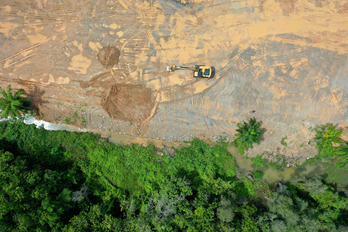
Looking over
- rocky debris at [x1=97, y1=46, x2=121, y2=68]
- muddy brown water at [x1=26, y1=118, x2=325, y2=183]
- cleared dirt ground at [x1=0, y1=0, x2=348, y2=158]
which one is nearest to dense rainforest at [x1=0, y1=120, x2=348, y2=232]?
muddy brown water at [x1=26, y1=118, x2=325, y2=183]

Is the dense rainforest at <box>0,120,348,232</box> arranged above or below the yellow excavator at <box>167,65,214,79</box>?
below

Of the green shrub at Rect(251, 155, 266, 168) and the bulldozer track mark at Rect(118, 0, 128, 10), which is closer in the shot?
the green shrub at Rect(251, 155, 266, 168)

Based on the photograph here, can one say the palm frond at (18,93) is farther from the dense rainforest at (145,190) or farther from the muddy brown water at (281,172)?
the muddy brown water at (281,172)

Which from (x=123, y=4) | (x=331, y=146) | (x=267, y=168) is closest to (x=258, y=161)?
(x=267, y=168)

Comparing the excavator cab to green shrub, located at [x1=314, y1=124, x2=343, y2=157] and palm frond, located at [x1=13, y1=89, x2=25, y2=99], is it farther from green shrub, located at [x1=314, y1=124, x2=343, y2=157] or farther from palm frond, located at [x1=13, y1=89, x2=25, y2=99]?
palm frond, located at [x1=13, y1=89, x2=25, y2=99]

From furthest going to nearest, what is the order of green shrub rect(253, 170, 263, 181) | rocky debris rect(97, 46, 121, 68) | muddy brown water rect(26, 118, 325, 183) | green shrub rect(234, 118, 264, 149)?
rocky debris rect(97, 46, 121, 68), muddy brown water rect(26, 118, 325, 183), green shrub rect(253, 170, 263, 181), green shrub rect(234, 118, 264, 149)

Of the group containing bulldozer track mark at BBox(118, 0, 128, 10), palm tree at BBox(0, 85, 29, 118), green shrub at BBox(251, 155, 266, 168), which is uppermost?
bulldozer track mark at BBox(118, 0, 128, 10)

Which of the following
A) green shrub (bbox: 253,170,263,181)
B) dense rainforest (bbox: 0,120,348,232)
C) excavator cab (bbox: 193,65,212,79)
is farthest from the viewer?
green shrub (bbox: 253,170,263,181)
